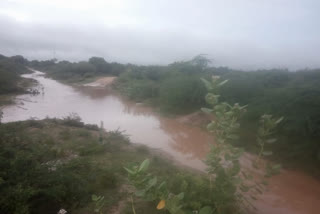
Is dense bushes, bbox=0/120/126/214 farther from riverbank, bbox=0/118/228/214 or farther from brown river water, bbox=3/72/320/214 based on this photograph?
brown river water, bbox=3/72/320/214

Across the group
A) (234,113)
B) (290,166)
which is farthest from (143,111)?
(234,113)

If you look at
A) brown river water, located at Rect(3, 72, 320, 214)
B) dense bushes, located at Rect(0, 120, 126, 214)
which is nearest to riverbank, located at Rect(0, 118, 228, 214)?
dense bushes, located at Rect(0, 120, 126, 214)

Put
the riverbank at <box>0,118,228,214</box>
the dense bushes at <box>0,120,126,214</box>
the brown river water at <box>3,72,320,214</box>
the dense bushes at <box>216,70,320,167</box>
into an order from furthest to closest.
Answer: the dense bushes at <box>216,70,320,167</box>
the brown river water at <box>3,72,320,214</box>
the riverbank at <box>0,118,228,214</box>
the dense bushes at <box>0,120,126,214</box>

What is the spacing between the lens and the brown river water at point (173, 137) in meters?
4.84

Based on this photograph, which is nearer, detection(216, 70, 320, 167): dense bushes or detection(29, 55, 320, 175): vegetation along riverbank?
detection(216, 70, 320, 167): dense bushes

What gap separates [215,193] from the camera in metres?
3.19

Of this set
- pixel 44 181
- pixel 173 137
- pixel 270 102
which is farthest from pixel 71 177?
pixel 270 102

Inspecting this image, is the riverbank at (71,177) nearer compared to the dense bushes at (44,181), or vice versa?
the dense bushes at (44,181)

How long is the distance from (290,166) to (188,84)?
286 inches

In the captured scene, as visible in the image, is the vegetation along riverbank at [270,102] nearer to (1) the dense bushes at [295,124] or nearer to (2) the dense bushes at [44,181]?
(1) the dense bushes at [295,124]

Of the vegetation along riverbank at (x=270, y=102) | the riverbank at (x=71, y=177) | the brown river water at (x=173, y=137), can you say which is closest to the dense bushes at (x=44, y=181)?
the riverbank at (x=71, y=177)

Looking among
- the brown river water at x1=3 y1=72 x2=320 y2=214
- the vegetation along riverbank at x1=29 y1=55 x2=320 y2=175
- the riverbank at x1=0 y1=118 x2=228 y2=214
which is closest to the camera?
the riverbank at x1=0 y1=118 x2=228 y2=214

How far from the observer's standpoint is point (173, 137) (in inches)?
361

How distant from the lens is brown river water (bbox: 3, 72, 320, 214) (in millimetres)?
4840
